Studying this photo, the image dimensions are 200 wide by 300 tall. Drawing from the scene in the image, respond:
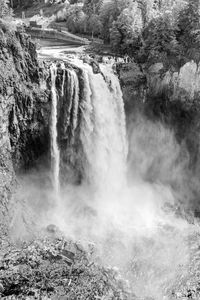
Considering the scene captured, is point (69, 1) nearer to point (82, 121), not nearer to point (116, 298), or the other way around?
point (82, 121)

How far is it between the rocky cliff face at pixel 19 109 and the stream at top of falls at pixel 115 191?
1134 mm

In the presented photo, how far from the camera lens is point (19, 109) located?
27.4 meters

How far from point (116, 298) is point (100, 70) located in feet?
64.3

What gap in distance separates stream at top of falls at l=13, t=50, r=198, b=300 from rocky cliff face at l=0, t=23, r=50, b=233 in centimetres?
113

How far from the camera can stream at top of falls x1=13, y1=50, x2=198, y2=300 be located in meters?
24.5

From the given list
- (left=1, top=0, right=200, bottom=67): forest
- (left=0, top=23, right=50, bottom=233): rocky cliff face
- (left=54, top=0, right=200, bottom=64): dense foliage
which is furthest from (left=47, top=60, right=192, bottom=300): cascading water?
(left=54, top=0, right=200, bottom=64): dense foliage

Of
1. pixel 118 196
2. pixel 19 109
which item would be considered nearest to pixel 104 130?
pixel 118 196

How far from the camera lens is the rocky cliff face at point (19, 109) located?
2581cm

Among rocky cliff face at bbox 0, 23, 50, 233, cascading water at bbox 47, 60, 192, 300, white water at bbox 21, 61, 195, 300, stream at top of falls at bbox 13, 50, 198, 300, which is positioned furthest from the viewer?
rocky cliff face at bbox 0, 23, 50, 233

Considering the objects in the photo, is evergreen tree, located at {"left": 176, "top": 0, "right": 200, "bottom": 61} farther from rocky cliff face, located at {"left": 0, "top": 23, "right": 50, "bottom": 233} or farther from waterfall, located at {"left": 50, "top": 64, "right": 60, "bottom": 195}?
rocky cliff face, located at {"left": 0, "top": 23, "right": 50, "bottom": 233}

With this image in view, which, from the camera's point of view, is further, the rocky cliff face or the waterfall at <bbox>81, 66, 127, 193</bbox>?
the waterfall at <bbox>81, 66, 127, 193</bbox>

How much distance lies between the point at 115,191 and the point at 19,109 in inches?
461

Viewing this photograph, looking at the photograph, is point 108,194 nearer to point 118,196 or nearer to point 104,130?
point 118,196

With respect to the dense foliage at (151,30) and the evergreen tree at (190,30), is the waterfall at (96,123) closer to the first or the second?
the dense foliage at (151,30)
